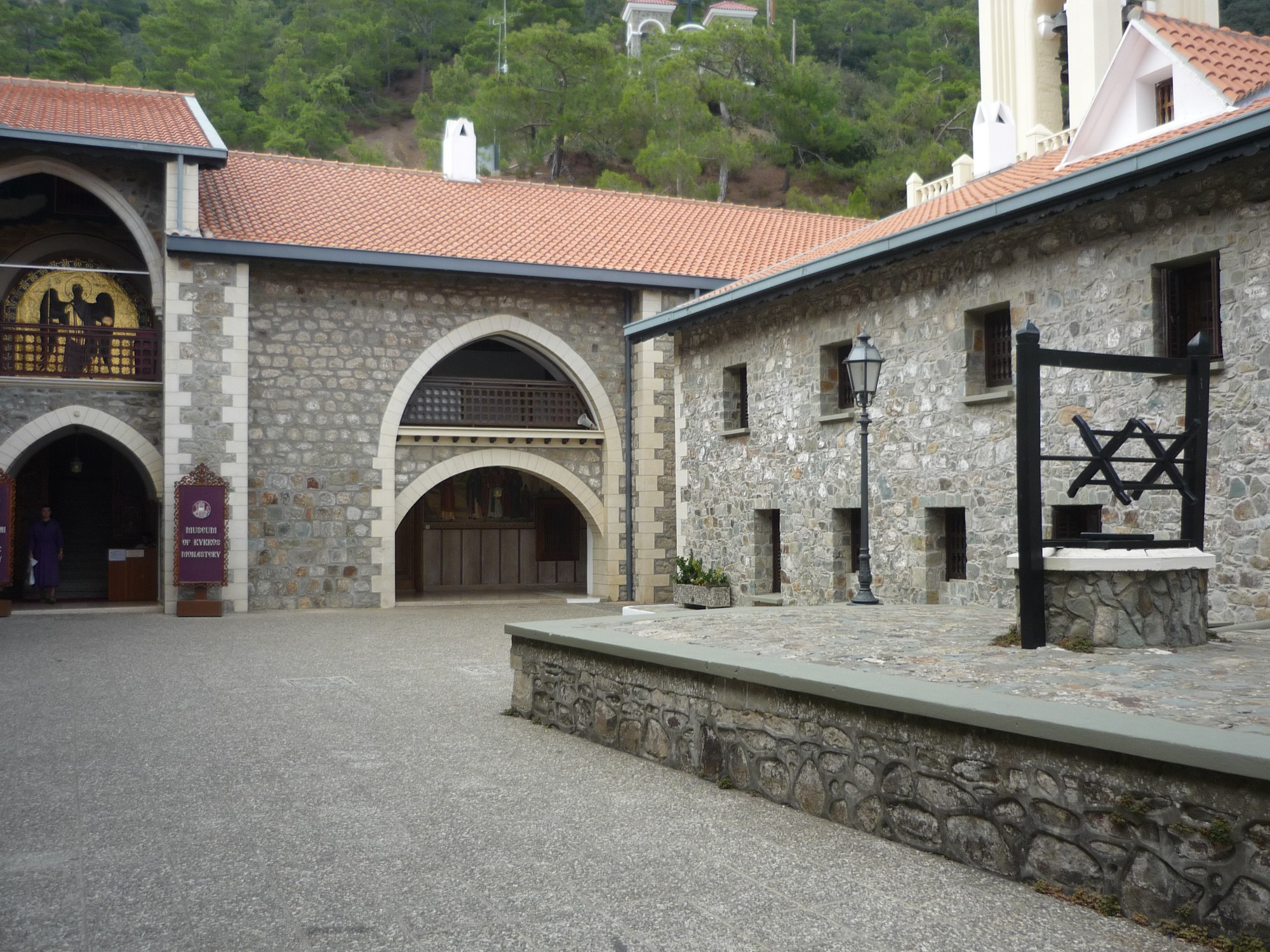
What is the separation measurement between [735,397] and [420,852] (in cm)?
1134

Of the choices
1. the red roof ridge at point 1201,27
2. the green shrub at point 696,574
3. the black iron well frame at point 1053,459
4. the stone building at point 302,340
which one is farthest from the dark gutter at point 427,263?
the black iron well frame at point 1053,459

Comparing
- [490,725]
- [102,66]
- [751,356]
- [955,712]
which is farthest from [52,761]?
[102,66]

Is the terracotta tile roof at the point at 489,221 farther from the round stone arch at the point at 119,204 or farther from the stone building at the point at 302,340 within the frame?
the round stone arch at the point at 119,204

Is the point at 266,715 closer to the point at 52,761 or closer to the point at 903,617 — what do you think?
the point at 52,761

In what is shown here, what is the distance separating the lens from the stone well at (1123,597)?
600 cm

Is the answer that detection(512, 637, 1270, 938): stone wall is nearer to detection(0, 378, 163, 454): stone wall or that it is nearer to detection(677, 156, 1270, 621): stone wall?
detection(677, 156, 1270, 621): stone wall

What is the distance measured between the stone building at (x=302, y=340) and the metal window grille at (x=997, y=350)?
26.4 ft

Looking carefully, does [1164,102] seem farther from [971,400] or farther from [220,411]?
[220,411]

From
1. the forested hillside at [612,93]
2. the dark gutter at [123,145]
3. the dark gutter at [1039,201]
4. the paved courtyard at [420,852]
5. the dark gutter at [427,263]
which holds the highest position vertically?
the forested hillside at [612,93]

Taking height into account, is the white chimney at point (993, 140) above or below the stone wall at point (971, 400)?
above

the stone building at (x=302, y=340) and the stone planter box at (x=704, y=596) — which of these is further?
the stone building at (x=302, y=340)

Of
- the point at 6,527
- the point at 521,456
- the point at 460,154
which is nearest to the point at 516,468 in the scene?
the point at 521,456

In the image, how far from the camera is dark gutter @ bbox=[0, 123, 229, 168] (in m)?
15.6

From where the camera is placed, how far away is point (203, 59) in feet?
145
